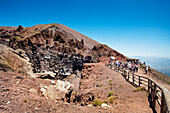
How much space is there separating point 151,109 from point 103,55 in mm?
31694

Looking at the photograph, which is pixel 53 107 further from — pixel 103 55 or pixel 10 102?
pixel 103 55

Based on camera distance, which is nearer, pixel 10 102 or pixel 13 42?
pixel 10 102

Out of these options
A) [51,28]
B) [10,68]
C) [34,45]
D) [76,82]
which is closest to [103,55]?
[76,82]

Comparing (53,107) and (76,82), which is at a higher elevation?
(53,107)

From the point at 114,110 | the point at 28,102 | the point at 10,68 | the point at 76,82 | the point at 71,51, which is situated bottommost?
the point at 76,82

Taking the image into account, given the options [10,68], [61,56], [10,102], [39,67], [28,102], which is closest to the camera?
[10,102]

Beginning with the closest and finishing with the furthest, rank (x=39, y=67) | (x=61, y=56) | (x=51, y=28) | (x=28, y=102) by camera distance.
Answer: (x=28, y=102)
(x=39, y=67)
(x=61, y=56)
(x=51, y=28)

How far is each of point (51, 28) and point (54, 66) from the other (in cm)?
1323

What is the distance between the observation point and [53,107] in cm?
651

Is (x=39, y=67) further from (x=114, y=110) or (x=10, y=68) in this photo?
(x=114, y=110)

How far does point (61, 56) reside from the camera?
31281mm

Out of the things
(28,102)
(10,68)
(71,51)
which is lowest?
(28,102)

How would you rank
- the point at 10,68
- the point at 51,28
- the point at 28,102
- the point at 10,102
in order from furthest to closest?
the point at 51,28 → the point at 10,68 → the point at 28,102 → the point at 10,102

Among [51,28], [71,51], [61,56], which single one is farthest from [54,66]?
[51,28]
